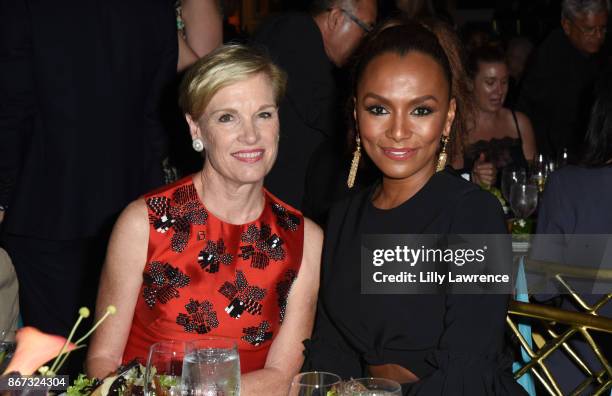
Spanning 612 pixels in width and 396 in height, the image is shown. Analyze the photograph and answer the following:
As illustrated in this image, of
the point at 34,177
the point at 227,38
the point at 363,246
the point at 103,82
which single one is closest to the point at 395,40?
the point at 363,246

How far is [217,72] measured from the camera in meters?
2.33

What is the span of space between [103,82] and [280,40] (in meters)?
0.97

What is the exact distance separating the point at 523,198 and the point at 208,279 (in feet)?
6.21

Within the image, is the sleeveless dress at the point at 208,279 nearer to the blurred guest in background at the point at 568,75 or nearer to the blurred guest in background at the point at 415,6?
the blurred guest in background at the point at 568,75

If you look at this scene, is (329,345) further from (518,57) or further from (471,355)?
(518,57)

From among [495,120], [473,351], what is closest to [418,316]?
[473,351]

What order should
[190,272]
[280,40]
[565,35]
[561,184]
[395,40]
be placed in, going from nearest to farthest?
[395,40] < [190,272] < [561,184] < [280,40] < [565,35]

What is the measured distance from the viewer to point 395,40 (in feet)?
7.06

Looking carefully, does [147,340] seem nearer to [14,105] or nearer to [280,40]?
[14,105]

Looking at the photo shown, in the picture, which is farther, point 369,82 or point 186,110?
point 186,110

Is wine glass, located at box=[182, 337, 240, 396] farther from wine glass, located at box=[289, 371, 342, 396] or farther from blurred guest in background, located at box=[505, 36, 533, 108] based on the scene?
blurred guest in background, located at box=[505, 36, 533, 108]

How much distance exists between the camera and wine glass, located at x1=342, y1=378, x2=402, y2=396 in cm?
137

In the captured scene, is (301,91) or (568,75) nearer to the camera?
(301,91)

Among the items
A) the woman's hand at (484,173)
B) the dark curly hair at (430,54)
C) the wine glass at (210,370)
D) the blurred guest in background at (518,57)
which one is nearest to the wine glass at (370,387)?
the wine glass at (210,370)
